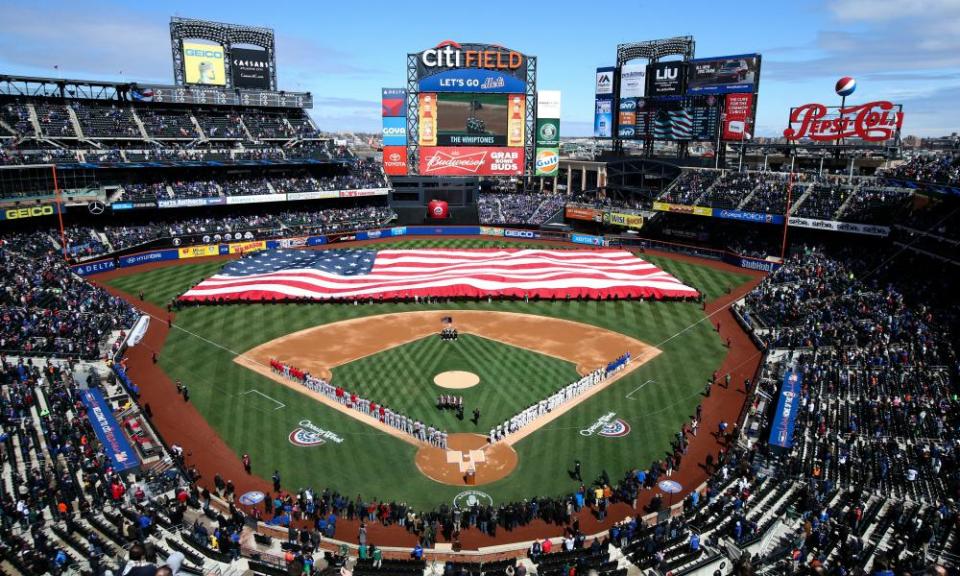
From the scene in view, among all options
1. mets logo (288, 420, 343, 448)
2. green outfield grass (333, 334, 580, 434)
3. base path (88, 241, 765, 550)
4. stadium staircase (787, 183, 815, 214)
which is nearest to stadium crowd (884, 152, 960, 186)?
stadium staircase (787, 183, 815, 214)

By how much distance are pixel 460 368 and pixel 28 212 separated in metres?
39.2

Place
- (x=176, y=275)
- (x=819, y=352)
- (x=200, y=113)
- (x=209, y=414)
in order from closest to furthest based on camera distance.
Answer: (x=209, y=414) < (x=819, y=352) < (x=176, y=275) < (x=200, y=113)

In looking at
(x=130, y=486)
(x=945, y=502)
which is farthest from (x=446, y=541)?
(x=945, y=502)

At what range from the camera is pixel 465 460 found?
23922 millimetres

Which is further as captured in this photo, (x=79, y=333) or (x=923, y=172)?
(x=923, y=172)

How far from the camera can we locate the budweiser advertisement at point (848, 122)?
177 feet

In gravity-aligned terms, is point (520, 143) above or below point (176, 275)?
above

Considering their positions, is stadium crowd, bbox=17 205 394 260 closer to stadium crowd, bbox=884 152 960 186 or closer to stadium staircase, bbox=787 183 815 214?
stadium staircase, bbox=787 183 815 214

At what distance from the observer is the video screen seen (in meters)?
68.6

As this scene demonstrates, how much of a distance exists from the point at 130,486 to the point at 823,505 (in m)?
22.1

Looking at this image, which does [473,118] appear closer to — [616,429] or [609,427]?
[609,427]

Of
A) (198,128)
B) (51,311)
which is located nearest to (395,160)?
(198,128)

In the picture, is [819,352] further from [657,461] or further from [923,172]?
[923,172]

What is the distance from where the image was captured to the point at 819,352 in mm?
32500
